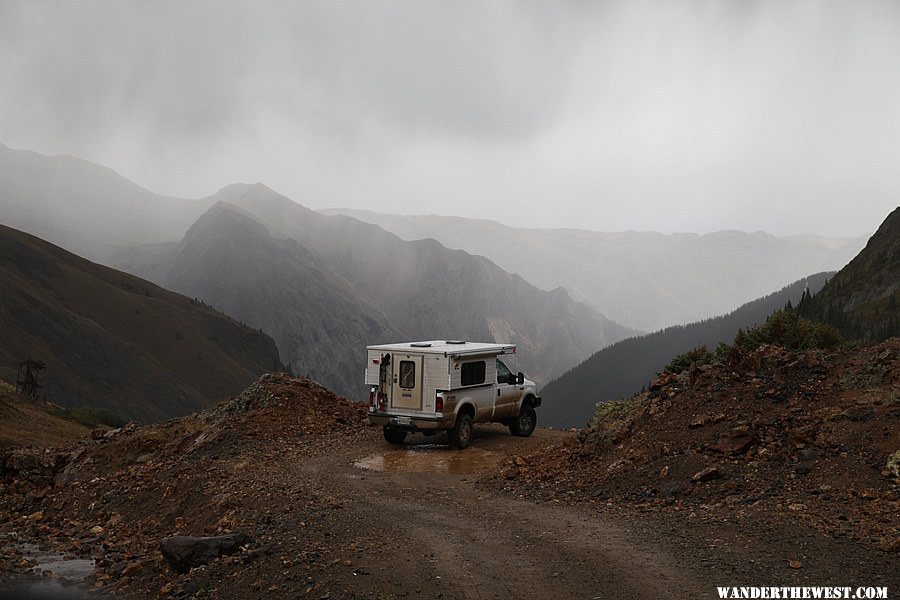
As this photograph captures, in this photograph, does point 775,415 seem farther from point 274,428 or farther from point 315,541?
point 274,428

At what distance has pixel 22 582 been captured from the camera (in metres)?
12.3

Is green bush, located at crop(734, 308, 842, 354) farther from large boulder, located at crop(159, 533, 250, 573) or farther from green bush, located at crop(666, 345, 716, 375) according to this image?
large boulder, located at crop(159, 533, 250, 573)

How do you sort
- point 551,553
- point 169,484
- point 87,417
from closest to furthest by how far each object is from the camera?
point 551,553 < point 169,484 < point 87,417

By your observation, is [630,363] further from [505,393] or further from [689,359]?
[505,393]

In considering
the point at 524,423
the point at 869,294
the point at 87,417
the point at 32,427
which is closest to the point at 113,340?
the point at 87,417

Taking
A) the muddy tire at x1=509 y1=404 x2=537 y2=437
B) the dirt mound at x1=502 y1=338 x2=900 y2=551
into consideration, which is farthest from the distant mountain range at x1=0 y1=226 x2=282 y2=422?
the dirt mound at x1=502 y1=338 x2=900 y2=551

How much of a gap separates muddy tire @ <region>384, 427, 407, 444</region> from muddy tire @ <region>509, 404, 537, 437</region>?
133 inches

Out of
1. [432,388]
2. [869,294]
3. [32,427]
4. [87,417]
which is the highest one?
[869,294]

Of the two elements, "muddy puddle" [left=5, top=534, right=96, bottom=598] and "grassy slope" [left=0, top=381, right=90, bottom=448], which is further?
"grassy slope" [left=0, top=381, right=90, bottom=448]

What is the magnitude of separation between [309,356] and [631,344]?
79.8 meters

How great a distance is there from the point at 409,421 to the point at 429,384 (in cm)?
109

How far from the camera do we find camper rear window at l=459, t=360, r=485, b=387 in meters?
18.8

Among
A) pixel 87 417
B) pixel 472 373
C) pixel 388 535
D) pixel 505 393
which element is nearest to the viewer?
pixel 388 535

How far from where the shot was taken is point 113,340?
100750 millimetres
